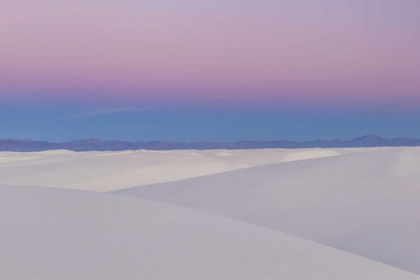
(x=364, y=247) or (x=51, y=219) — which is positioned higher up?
(x=51, y=219)

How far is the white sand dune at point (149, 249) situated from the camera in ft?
15.1

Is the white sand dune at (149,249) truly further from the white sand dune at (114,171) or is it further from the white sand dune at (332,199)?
the white sand dune at (114,171)

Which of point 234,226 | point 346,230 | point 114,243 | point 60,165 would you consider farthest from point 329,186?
point 60,165

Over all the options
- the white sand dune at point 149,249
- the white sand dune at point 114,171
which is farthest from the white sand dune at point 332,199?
the white sand dune at point 114,171

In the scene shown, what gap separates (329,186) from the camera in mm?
12930

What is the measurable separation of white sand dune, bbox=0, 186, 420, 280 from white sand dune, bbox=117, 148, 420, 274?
2191mm

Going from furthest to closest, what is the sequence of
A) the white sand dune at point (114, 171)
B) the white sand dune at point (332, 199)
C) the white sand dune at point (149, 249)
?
1. the white sand dune at point (114, 171)
2. the white sand dune at point (332, 199)
3. the white sand dune at point (149, 249)

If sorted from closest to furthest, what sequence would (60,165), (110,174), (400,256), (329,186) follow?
(400,256), (329,186), (110,174), (60,165)

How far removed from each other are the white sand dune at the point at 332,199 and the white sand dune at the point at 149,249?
2.19 meters

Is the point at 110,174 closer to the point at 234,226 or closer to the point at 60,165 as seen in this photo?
the point at 60,165

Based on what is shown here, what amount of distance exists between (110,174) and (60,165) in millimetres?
3024

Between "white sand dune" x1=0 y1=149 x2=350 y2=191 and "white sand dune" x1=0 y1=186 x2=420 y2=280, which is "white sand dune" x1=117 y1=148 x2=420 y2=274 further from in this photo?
"white sand dune" x1=0 y1=149 x2=350 y2=191

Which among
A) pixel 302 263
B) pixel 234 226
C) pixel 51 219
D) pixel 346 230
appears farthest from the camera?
pixel 346 230

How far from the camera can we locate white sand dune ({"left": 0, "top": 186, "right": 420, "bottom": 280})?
459 centimetres
